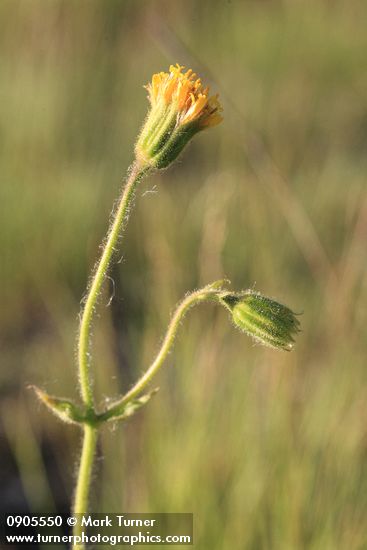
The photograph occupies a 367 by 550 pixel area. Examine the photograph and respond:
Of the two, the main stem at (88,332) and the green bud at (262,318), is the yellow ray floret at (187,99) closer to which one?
the main stem at (88,332)

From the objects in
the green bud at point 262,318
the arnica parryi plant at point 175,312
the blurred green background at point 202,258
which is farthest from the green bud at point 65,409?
the blurred green background at point 202,258

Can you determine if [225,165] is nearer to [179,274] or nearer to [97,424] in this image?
[179,274]

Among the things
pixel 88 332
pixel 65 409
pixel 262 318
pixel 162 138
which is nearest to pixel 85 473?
pixel 65 409

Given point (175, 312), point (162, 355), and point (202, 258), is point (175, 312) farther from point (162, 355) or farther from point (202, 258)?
point (202, 258)

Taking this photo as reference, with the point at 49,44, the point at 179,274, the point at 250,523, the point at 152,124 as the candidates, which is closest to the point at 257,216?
the point at 179,274

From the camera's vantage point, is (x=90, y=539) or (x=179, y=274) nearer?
(x=90, y=539)

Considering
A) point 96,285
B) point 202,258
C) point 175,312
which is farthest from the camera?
point 202,258

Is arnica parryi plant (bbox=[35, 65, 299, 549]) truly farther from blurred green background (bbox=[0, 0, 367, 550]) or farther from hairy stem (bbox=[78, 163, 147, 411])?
blurred green background (bbox=[0, 0, 367, 550])
